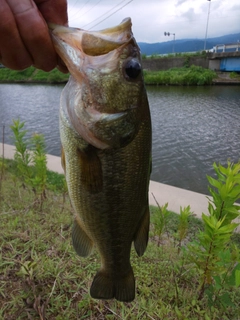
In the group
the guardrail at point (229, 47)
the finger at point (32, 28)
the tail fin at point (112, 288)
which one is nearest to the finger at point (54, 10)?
the finger at point (32, 28)

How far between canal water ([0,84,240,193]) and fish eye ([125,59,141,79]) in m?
4.05

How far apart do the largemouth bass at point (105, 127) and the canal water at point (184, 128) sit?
388cm

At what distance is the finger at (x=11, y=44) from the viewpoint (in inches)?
44.9

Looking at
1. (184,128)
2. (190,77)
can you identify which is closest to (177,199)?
(184,128)

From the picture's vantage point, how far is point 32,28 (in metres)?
1.19

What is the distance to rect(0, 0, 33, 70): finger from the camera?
3.74 ft

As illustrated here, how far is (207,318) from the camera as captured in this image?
2164 mm

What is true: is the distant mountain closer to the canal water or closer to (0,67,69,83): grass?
(0,67,69,83): grass

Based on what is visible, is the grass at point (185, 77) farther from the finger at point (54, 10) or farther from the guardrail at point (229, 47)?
the finger at point (54, 10)

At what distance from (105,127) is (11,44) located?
21.1 inches

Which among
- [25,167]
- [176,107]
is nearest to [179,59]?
[176,107]

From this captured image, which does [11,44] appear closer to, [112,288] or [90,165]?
[90,165]

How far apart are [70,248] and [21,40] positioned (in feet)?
7.53

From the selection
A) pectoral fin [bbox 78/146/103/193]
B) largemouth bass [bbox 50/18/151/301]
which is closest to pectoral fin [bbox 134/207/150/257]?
largemouth bass [bbox 50/18/151/301]
